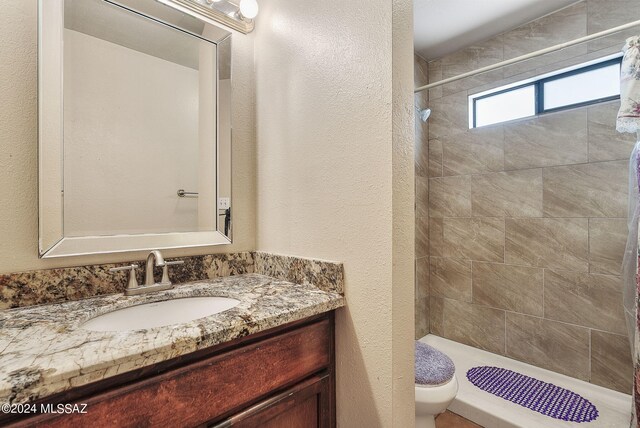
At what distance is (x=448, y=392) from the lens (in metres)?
1.19

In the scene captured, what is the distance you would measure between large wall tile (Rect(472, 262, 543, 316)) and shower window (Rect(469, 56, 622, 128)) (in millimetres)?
1109

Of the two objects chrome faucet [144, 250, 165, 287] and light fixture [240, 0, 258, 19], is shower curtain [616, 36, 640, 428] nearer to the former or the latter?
light fixture [240, 0, 258, 19]

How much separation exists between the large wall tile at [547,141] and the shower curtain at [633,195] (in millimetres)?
412

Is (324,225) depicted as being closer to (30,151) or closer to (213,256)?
(213,256)

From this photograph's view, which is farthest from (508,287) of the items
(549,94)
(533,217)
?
(549,94)

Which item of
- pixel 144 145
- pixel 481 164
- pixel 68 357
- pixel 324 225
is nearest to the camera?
pixel 68 357

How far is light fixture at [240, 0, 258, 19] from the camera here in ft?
4.05

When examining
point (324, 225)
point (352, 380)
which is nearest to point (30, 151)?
point (324, 225)

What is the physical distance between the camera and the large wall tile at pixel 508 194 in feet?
6.42

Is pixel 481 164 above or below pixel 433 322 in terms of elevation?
above

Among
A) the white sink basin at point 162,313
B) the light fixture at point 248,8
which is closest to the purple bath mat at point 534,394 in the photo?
the white sink basin at point 162,313

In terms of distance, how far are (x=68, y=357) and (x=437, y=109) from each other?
2.65 meters

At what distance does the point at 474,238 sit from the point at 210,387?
2144 millimetres

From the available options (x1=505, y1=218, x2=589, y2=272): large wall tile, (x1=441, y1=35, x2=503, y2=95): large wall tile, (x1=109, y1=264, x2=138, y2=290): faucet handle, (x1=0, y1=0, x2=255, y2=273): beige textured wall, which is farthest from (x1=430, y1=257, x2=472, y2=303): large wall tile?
(x1=0, y1=0, x2=255, y2=273): beige textured wall
